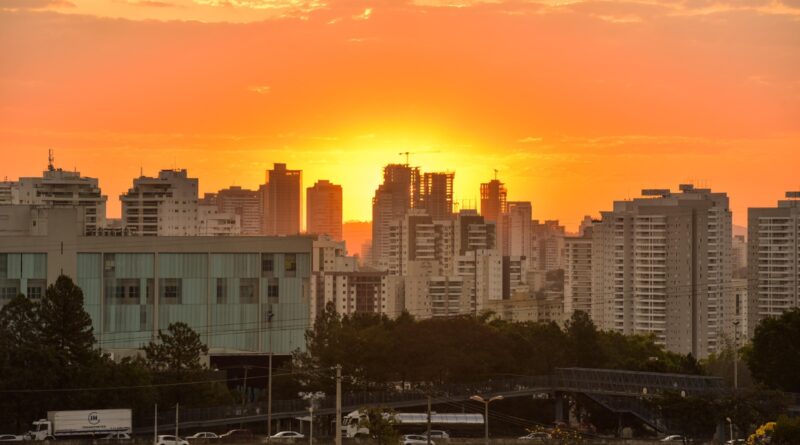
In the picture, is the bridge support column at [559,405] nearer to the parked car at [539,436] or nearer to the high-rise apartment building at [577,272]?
the parked car at [539,436]

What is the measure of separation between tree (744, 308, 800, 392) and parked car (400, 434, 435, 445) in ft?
39.5

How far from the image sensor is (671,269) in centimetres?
12281

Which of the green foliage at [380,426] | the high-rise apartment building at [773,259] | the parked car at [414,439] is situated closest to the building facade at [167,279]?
the parked car at [414,439]

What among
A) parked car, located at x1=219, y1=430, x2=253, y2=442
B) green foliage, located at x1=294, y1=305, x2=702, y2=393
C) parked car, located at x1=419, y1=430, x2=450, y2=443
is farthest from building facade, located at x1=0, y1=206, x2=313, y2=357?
parked car, located at x1=419, y1=430, x2=450, y2=443

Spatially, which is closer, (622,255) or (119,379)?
(119,379)

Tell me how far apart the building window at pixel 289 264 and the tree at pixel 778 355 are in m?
20.5

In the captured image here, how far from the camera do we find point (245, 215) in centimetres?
19850

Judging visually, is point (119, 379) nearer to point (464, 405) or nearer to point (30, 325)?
point (30, 325)

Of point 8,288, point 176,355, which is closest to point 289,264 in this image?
point 8,288

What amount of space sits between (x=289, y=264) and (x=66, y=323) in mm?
20595

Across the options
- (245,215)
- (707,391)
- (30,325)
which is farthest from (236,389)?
(245,215)

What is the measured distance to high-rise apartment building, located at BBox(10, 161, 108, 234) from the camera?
413 feet

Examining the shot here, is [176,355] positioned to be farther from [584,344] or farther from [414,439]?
[584,344]

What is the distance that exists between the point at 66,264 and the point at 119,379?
18562mm
